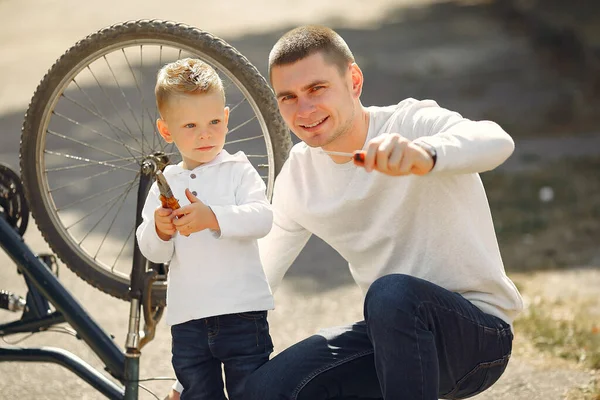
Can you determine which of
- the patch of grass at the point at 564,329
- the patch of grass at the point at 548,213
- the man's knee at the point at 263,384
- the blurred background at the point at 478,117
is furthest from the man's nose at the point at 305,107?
the patch of grass at the point at 548,213

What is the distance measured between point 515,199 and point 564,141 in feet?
4.43

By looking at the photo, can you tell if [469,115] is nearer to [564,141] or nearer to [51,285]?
[564,141]

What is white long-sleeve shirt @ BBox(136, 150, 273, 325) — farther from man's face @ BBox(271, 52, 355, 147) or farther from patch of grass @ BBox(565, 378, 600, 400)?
patch of grass @ BBox(565, 378, 600, 400)

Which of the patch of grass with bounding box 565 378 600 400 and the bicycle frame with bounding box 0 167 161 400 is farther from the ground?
the bicycle frame with bounding box 0 167 161 400

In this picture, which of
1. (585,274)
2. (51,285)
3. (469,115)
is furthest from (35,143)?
(469,115)

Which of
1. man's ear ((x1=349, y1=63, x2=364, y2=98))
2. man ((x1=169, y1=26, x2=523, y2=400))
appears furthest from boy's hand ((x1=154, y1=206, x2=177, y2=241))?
man's ear ((x1=349, y1=63, x2=364, y2=98))

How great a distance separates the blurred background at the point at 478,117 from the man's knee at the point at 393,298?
105 cm

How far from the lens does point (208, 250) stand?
91.7 inches

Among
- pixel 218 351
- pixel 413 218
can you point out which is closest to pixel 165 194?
pixel 218 351

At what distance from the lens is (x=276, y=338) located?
377 centimetres

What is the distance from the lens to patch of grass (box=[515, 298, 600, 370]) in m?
3.37

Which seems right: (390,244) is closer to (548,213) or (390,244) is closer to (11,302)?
(11,302)

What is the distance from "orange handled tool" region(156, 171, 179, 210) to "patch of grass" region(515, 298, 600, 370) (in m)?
1.71

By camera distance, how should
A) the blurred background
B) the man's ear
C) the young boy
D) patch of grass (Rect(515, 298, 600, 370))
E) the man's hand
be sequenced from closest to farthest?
the man's hand < the young boy < the man's ear < patch of grass (Rect(515, 298, 600, 370)) < the blurred background
